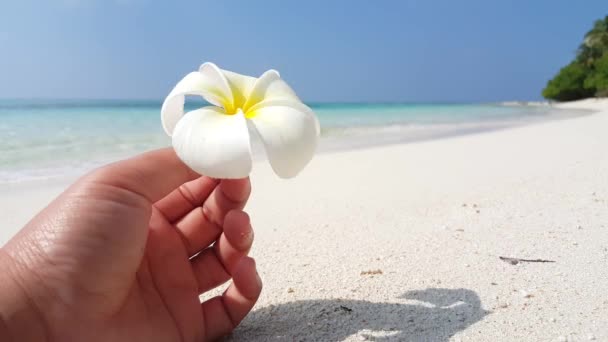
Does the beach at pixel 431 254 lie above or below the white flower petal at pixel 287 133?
below

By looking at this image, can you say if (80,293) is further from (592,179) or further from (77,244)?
(592,179)

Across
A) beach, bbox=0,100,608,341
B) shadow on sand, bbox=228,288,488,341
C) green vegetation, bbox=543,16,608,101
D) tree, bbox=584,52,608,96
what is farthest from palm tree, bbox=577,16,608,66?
shadow on sand, bbox=228,288,488,341

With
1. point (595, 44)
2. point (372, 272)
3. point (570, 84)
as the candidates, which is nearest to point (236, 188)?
point (372, 272)

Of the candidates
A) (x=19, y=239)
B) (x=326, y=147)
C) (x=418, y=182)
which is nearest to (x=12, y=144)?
(x=326, y=147)

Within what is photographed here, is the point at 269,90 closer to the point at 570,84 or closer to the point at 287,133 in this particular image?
the point at 287,133

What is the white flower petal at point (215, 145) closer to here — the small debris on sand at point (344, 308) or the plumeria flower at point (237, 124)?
the plumeria flower at point (237, 124)

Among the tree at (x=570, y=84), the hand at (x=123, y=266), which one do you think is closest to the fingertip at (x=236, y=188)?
the hand at (x=123, y=266)

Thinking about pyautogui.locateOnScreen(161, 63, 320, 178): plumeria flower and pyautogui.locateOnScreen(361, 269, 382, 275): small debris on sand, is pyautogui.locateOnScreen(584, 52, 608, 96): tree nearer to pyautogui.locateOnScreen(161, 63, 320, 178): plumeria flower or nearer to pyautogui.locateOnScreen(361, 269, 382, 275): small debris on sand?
pyautogui.locateOnScreen(361, 269, 382, 275): small debris on sand

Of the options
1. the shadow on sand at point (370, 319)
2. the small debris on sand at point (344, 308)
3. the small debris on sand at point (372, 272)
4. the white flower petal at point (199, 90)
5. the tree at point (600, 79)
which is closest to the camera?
the white flower petal at point (199, 90)
